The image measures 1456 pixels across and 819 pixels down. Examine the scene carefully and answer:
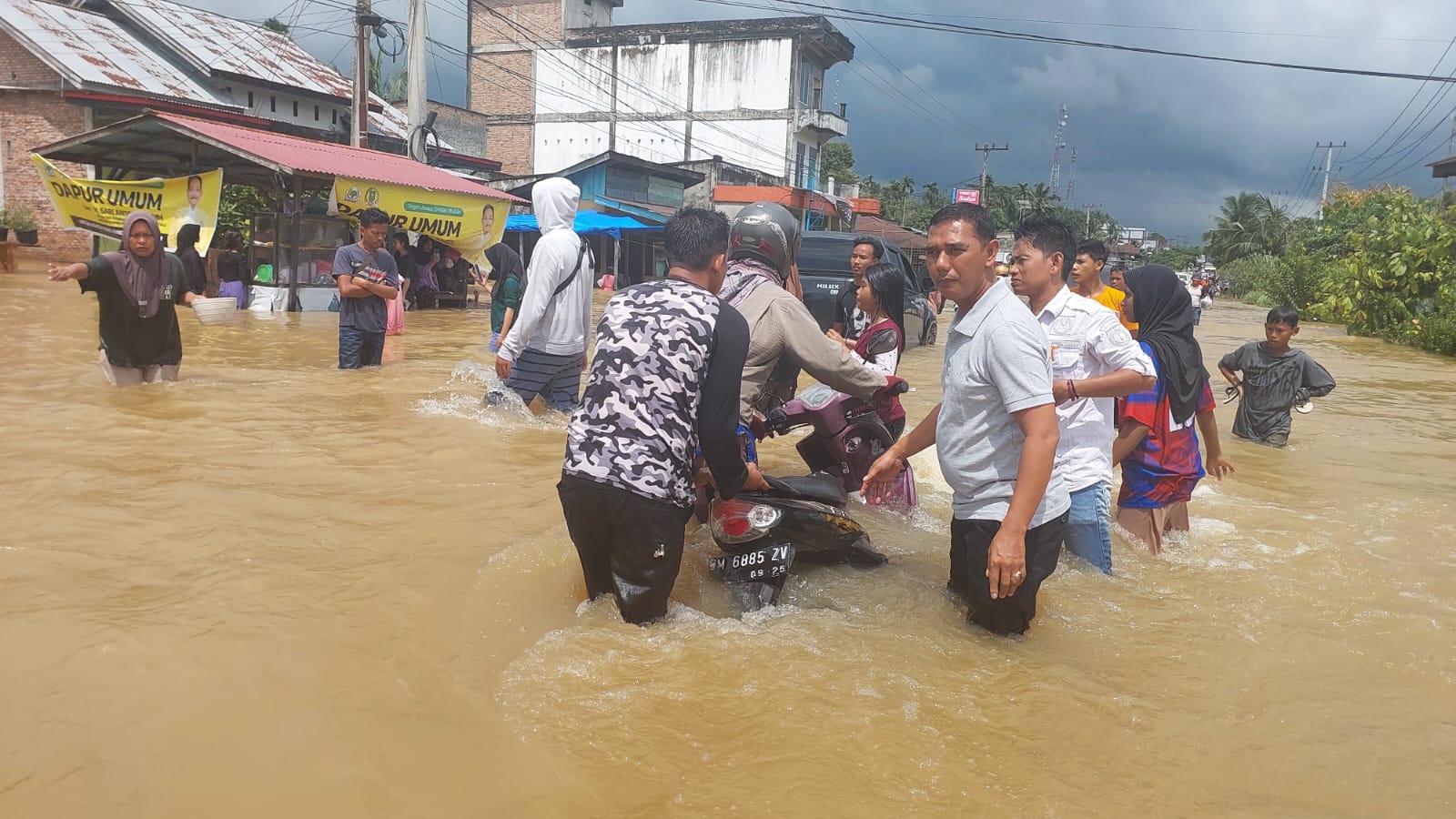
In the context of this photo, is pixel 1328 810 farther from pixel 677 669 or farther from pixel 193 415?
pixel 193 415

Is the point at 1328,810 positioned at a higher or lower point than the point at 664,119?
lower

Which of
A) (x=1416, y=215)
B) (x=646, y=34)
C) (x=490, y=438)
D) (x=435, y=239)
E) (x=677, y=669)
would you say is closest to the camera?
(x=677, y=669)

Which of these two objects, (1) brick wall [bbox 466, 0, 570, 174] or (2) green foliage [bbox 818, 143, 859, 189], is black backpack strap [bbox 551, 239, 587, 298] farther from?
(2) green foliage [bbox 818, 143, 859, 189]

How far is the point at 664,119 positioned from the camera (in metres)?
43.1

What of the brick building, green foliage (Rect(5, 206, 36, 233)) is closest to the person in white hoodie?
the brick building

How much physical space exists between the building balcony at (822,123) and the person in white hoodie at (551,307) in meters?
36.9

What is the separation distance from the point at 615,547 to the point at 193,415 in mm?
4942

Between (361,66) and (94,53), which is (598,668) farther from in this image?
(94,53)

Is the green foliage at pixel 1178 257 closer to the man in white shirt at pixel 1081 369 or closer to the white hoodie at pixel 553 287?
the white hoodie at pixel 553 287

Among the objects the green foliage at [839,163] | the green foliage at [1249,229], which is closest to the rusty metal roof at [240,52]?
the green foliage at [839,163]

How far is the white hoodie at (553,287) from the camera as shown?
20.1ft

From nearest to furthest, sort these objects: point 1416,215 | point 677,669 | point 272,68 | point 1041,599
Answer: point 677,669, point 1041,599, point 1416,215, point 272,68

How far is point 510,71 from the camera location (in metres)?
44.9

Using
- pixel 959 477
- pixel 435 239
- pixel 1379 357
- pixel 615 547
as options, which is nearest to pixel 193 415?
pixel 615 547
